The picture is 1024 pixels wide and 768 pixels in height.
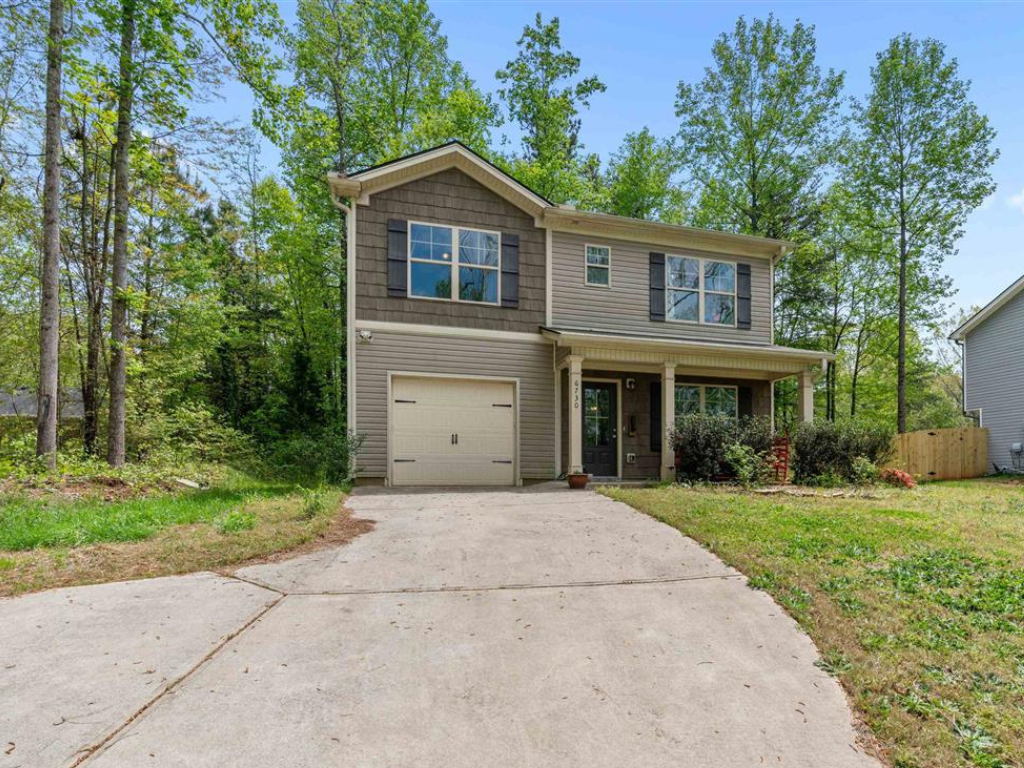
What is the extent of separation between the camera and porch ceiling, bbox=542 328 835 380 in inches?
387

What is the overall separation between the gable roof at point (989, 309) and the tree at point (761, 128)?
5.81 metres

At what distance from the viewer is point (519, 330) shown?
34.3ft

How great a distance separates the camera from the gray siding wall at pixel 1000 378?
14.8 metres

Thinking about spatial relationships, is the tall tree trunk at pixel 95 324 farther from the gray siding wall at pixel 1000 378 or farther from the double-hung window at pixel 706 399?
the gray siding wall at pixel 1000 378

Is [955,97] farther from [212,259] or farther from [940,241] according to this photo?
[212,259]

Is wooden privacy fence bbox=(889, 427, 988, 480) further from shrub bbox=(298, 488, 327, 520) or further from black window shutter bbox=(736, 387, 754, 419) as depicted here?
shrub bbox=(298, 488, 327, 520)

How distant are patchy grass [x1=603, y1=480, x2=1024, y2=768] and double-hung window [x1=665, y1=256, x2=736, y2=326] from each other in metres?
5.72

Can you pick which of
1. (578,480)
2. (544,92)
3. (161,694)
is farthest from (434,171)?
(544,92)

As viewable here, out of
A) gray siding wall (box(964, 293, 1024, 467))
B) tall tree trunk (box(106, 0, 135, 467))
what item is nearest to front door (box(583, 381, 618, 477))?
tall tree trunk (box(106, 0, 135, 467))

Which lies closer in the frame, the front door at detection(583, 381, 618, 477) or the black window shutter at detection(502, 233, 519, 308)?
the black window shutter at detection(502, 233, 519, 308)

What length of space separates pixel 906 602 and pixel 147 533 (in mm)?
6322

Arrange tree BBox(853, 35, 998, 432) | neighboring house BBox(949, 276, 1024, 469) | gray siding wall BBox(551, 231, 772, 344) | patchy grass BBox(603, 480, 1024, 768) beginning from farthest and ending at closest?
tree BBox(853, 35, 998, 432)
neighboring house BBox(949, 276, 1024, 469)
gray siding wall BBox(551, 231, 772, 344)
patchy grass BBox(603, 480, 1024, 768)

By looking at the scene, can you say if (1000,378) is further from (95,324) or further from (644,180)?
(95,324)

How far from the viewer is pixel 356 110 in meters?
16.4
